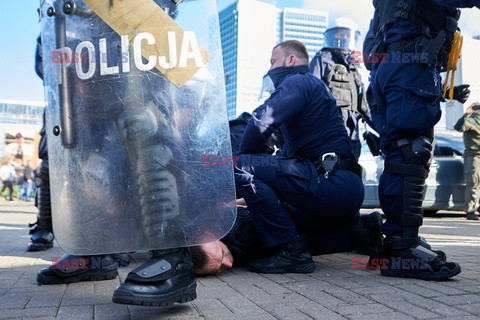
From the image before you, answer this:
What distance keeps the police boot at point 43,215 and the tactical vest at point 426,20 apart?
2524mm

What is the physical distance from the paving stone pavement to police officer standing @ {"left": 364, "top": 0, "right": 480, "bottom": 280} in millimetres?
135

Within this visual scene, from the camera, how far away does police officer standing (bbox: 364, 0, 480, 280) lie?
7.59ft

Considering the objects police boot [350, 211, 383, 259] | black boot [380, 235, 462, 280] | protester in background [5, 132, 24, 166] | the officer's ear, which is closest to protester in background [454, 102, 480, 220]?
police boot [350, 211, 383, 259]

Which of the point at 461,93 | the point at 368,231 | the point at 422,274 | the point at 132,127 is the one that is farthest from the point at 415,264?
the point at 132,127

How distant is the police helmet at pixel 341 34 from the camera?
5457mm

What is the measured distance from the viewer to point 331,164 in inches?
104

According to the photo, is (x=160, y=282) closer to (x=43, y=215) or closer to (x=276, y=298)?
(x=276, y=298)

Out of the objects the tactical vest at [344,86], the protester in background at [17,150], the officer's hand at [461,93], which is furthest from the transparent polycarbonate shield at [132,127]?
the protester in background at [17,150]

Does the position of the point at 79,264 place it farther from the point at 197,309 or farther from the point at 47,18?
the point at 47,18

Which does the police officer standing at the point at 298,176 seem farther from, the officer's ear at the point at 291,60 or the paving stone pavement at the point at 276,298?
the paving stone pavement at the point at 276,298

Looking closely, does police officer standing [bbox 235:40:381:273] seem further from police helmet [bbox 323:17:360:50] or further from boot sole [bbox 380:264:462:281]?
police helmet [bbox 323:17:360:50]

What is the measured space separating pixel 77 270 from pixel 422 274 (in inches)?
64.4

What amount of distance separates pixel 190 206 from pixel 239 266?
1307 mm

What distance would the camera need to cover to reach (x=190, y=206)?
5.10ft
